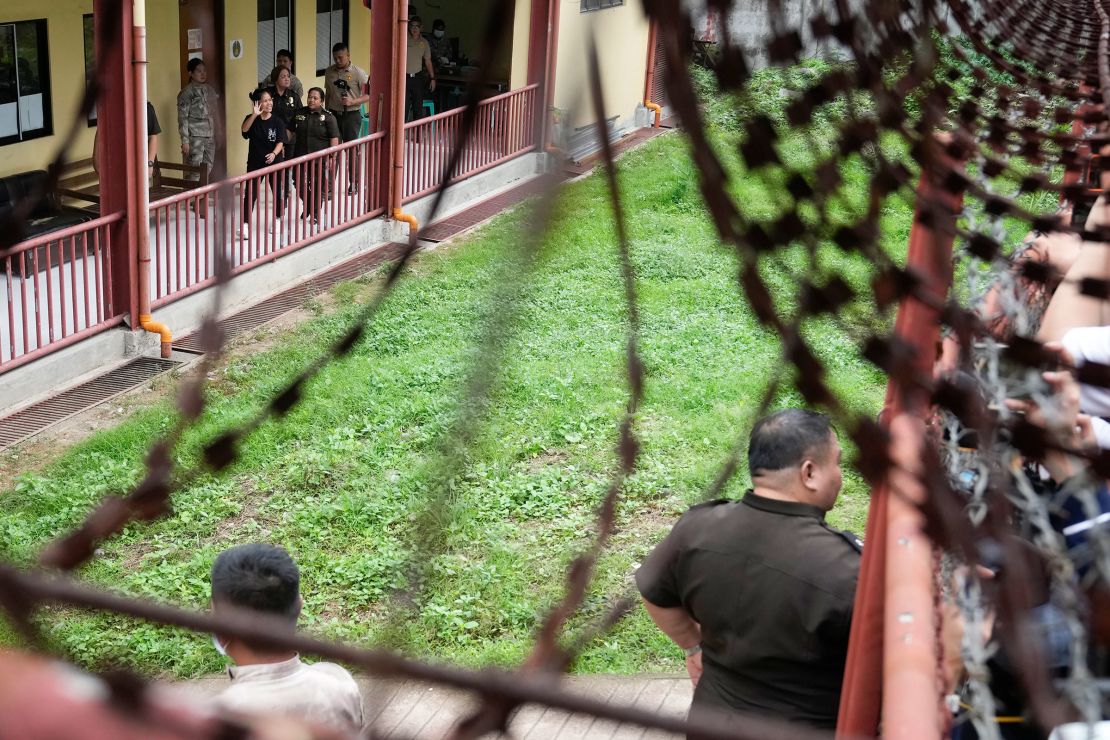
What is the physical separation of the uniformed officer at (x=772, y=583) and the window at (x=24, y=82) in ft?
32.4

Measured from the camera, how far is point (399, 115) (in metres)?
12.3

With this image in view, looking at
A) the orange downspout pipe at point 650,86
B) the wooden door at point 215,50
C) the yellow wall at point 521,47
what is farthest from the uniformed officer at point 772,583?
the orange downspout pipe at point 650,86

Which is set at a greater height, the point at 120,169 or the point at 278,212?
the point at 120,169

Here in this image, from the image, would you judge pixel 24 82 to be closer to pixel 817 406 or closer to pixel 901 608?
pixel 901 608

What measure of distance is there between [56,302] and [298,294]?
2221mm

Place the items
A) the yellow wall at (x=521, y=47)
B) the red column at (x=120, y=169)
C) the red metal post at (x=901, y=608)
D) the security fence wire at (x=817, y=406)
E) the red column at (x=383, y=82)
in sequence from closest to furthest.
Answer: the security fence wire at (x=817, y=406), the red metal post at (x=901, y=608), the red column at (x=120, y=169), the red column at (x=383, y=82), the yellow wall at (x=521, y=47)

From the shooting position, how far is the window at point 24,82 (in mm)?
11328

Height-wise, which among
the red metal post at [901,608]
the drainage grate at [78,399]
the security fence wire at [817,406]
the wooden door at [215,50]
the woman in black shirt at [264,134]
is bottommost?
the drainage grate at [78,399]

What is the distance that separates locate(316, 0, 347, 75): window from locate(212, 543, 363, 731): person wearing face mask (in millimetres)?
13065

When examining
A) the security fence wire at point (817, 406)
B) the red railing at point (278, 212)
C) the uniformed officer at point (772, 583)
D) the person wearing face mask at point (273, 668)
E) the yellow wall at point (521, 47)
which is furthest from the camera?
the yellow wall at point (521, 47)

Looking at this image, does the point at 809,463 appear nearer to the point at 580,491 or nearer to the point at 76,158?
the point at 580,491

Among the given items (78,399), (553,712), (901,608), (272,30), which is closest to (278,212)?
(78,399)

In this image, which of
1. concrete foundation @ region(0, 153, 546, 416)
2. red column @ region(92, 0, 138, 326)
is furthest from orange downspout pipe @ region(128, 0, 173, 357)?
concrete foundation @ region(0, 153, 546, 416)

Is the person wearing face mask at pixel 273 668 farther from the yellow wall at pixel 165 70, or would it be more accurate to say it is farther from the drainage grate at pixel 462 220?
the yellow wall at pixel 165 70
